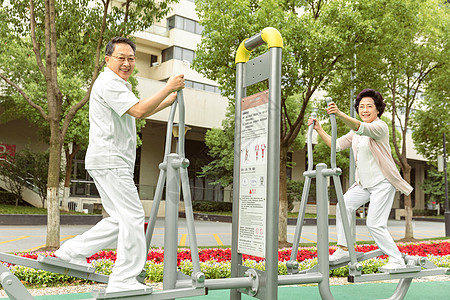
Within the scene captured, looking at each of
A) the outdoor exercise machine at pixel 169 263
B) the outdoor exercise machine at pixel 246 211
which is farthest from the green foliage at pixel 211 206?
the outdoor exercise machine at pixel 169 263

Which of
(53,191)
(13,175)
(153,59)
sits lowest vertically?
(53,191)

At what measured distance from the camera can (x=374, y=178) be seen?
459 centimetres

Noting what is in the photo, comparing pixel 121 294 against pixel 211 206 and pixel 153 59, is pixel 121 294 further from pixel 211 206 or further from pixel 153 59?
pixel 153 59

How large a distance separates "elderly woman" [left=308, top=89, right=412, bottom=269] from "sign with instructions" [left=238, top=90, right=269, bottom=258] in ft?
3.47

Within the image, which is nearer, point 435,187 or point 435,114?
point 435,114

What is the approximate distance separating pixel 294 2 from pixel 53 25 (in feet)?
18.6

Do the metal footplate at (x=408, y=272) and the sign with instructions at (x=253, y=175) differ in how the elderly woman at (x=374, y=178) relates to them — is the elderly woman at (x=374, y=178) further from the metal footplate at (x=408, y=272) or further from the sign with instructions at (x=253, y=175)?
the sign with instructions at (x=253, y=175)

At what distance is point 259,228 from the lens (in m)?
3.35

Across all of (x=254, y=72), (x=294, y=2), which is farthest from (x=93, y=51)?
(x=254, y=72)

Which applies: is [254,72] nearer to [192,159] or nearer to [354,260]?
[354,260]

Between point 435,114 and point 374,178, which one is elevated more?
point 435,114

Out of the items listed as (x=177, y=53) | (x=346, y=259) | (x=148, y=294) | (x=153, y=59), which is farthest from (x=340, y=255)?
(x=153, y=59)

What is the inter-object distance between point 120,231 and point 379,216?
8.91 feet

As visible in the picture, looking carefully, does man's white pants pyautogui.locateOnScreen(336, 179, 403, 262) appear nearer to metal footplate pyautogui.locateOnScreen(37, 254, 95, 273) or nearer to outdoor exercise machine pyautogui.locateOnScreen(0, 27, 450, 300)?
outdoor exercise machine pyautogui.locateOnScreen(0, 27, 450, 300)
